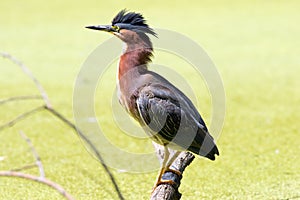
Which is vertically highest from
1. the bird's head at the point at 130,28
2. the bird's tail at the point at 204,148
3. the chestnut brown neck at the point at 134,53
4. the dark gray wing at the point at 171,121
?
the bird's head at the point at 130,28

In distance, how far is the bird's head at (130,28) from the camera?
5.45ft

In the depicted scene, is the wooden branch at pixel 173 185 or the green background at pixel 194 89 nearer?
the wooden branch at pixel 173 185

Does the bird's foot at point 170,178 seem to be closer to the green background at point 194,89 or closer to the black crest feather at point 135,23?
the green background at point 194,89

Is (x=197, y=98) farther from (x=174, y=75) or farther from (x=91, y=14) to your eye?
(x=91, y=14)

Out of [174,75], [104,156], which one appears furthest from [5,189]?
[174,75]

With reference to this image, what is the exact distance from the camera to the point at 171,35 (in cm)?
415

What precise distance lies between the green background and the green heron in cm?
31

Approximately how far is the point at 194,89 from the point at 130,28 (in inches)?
61.6

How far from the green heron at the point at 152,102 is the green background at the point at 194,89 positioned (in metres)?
0.31

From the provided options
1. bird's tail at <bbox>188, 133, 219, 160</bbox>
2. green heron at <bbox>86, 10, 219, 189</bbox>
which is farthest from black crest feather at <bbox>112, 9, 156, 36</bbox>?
bird's tail at <bbox>188, 133, 219, 160</bbox>

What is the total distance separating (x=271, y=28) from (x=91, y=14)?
1538 millimetres

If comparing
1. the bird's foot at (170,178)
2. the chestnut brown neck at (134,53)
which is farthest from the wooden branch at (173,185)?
the chestnut brown neck at (134,53)

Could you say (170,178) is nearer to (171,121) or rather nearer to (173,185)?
(173,185)

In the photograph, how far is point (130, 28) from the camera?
166 cm
